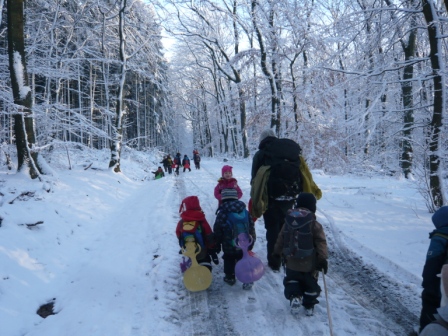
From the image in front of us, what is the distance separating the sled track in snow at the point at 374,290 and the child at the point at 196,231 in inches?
76.1

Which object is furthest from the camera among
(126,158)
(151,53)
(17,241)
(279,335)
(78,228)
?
(126,158)

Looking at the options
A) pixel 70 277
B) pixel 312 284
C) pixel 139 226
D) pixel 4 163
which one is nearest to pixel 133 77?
pixel 4 163

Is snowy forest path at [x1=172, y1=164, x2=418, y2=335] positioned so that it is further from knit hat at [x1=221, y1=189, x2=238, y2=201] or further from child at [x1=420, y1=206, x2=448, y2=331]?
knit hat at [x1=221, y1=189, x2=238, y2=201]

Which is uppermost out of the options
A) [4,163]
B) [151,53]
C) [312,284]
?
[151,53]

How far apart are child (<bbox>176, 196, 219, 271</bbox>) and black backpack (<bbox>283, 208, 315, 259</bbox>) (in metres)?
1.32

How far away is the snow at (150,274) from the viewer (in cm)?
348

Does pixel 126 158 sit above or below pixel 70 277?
above

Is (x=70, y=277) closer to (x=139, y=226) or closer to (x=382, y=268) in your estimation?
(x=139, y=226)

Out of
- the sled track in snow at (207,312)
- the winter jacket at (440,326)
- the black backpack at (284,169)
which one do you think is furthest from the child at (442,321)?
the black backpack at (284,169)

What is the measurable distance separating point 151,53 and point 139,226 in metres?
16.0

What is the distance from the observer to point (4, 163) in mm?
10828

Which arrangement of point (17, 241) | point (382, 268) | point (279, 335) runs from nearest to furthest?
point (279, 335), point (382, 268), point (17, 241)

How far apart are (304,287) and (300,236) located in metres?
0.66

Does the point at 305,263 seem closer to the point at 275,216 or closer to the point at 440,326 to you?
the point at 275,216
